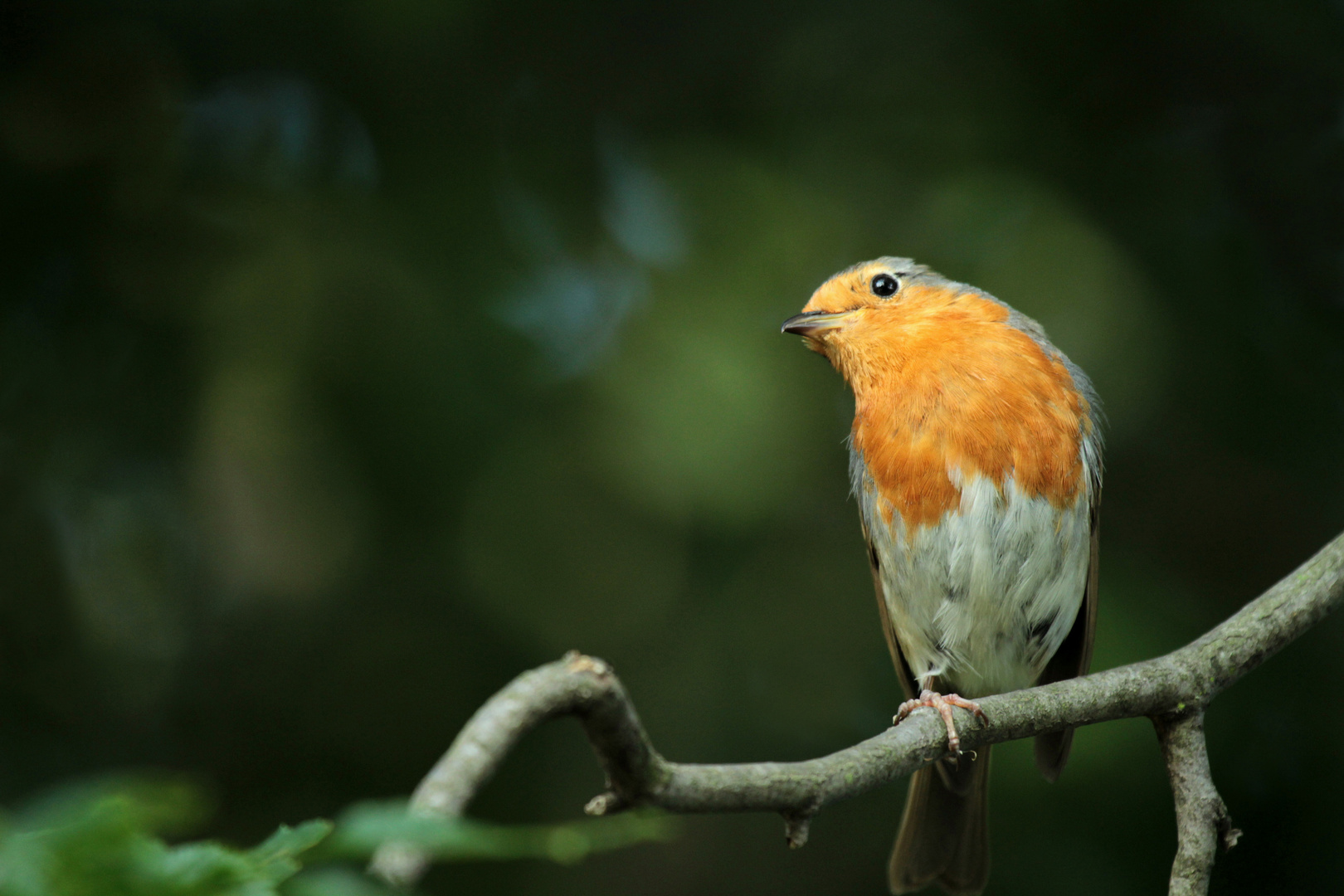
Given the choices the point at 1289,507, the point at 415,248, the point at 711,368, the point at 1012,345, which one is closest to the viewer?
the point at 1012,345

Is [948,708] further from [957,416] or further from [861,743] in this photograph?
[957,416]

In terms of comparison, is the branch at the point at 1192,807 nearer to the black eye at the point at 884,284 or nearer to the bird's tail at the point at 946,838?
the bird's tail at the point at 946,838

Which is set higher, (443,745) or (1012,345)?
(1012,345)

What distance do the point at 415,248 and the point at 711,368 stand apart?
1218 millimetres

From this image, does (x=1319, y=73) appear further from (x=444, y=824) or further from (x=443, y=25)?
(x=444, y=824)

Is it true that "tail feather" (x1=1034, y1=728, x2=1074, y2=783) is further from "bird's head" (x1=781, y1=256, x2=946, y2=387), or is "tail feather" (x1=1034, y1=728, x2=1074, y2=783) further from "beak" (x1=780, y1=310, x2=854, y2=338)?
"beak" (x1=780, y1=310, x2=854, y2=338)

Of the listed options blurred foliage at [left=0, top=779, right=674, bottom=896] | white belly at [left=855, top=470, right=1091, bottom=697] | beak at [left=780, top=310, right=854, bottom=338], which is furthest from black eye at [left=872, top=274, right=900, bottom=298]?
blurred foliage at [left=0, top=779, right=674, bottom=896]

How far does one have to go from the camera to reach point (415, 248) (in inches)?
173

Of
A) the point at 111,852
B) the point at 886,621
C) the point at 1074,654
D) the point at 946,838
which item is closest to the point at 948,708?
the point at 886,621

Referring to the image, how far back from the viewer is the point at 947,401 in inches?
124

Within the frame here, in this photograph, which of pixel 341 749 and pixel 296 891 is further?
pixel 341 749

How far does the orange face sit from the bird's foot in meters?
0.63

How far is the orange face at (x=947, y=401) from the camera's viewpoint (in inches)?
124

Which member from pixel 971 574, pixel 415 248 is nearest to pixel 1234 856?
pixel 971 574
